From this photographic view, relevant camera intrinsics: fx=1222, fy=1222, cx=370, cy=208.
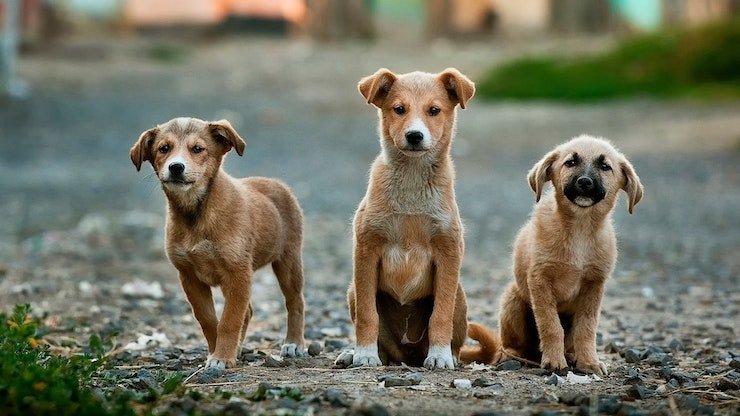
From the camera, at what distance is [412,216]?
252 inches

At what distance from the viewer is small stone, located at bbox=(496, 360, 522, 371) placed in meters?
6.64

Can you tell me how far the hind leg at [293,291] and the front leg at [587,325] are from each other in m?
1.65

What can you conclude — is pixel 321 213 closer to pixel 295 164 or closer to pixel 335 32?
pixel 295 164

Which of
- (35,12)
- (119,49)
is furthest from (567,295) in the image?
(35,12)

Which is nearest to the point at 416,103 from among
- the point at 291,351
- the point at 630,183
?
the point at 630,183

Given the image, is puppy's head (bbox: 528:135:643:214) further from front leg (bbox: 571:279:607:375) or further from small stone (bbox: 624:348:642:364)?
small stone (bbox: 624:348:642:364)

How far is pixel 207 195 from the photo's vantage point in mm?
6504

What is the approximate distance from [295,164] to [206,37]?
12.4 m

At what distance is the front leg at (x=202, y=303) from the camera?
661 cm

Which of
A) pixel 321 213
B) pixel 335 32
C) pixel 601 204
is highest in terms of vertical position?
pixel 335 32

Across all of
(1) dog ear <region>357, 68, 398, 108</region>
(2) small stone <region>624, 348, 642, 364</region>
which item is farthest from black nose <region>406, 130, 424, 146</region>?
(2) small stone <region>624, 348, 642, 364</region>

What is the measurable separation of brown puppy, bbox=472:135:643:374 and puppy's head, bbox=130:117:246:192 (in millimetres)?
1688

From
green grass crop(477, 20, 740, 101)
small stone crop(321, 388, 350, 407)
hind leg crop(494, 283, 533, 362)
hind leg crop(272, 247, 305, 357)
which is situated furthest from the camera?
green grass crop(477, 20, 740, 101)

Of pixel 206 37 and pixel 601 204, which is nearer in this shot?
pixel 601 204
